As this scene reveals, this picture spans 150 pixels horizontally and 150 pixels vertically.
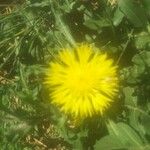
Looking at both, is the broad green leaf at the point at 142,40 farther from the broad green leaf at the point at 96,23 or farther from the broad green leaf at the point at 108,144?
the broad green leaf at the point at 108,144

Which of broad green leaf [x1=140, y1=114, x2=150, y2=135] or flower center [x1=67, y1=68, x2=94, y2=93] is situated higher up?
flower center [x1=67, y1=68, x2=94, y2=93]

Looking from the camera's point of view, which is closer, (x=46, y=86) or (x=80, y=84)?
(x=80, y=84)

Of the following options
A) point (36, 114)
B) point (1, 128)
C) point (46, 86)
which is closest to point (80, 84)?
point (46, 86)

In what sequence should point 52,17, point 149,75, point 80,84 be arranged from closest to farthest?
point 80,84 < point 149,75 < point 52,17

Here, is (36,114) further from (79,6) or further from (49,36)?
(79,6)

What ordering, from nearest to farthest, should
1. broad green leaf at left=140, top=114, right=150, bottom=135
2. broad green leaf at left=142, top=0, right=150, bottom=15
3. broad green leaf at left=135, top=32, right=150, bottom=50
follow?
1. broad green leaf at left=140, top=114, right=150, bottom=135
2. broad green leaf at left=142, top=0, right=150, bottom=15
3. broad green leaf at left=135, top=32, right=150, bottom=50

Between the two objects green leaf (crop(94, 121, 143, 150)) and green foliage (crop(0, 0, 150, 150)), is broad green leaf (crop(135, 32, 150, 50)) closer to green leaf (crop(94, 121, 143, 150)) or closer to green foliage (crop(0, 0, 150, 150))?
green foliage (crop(0, 0, 150, 150))

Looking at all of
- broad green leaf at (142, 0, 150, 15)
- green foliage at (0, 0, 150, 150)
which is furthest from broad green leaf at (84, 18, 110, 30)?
broad green leaf at (142, 0, 150, 15)

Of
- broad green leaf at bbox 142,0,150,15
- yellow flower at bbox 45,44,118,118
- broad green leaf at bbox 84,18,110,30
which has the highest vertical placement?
broad green leaf at bbox 84,18,110,30
